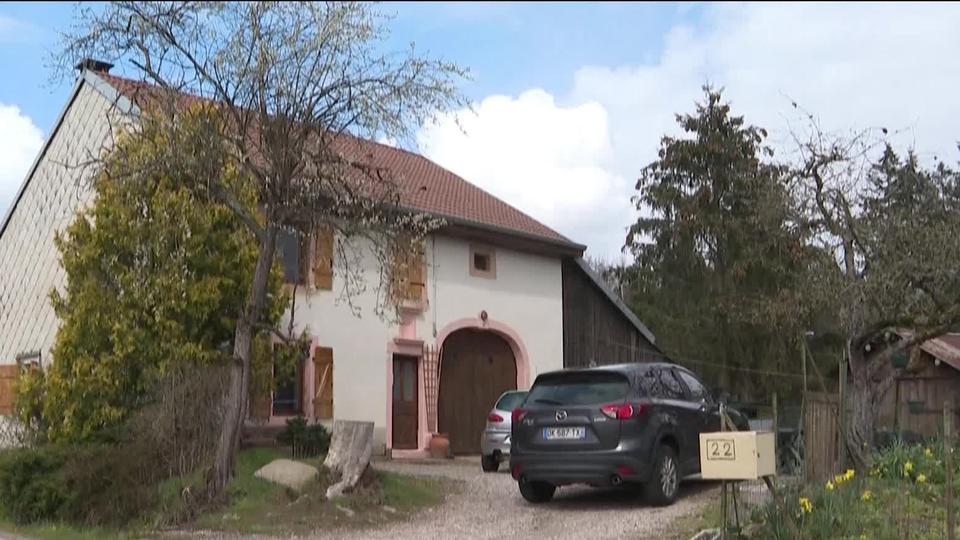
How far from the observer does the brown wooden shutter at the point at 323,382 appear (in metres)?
20.4

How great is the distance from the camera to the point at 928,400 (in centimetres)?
2753

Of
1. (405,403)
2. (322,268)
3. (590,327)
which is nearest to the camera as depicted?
(322,268)

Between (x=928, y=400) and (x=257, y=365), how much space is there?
59.7ft

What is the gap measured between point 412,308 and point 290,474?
334 inches

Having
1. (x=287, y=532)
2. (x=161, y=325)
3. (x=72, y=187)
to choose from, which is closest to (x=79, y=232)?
(x=161, y=325)

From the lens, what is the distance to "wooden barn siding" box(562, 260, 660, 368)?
86.5 ft

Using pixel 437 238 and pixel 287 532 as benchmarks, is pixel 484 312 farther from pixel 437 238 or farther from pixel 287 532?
pixel 287 532

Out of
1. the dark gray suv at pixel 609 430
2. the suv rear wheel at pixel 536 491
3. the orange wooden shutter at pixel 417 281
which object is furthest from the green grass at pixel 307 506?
the orange wooden shutter at pixel 417 281

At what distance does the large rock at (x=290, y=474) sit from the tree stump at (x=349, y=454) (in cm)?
26

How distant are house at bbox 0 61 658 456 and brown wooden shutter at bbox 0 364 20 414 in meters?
0.07

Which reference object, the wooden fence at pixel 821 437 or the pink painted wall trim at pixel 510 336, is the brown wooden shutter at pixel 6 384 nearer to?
the pink painted wall trim at pixel 510 336

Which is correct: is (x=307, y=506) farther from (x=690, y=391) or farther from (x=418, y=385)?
(x=418, y=385)

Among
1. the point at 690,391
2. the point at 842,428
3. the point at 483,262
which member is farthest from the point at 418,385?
the point at 842,428

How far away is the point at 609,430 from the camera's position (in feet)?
39.7
